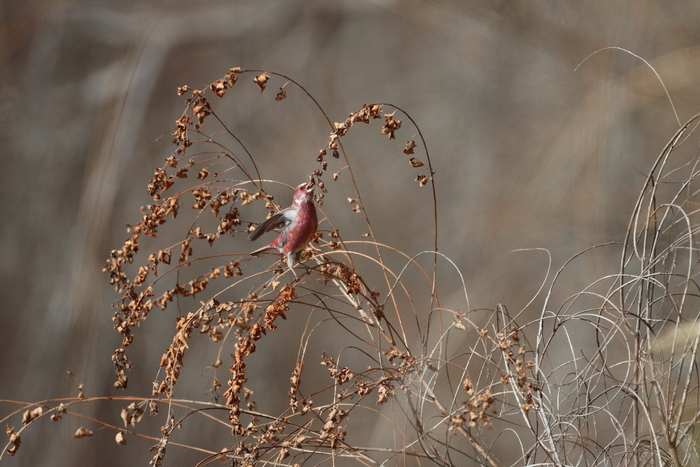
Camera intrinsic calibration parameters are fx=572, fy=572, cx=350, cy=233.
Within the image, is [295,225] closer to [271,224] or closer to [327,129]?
[271,224]

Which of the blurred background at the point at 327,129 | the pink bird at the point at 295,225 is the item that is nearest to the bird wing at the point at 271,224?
the pink bird at the point at 295,225

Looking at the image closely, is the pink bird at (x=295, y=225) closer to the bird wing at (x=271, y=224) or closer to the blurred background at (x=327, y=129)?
the bird wing at (x=271, y=224)

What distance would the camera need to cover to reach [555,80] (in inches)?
45.4

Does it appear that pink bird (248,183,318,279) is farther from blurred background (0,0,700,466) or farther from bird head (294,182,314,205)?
blurred background (0,0,700,466)

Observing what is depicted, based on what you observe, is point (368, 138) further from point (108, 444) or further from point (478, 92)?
point (108, 444)

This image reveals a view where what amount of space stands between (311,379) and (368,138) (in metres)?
0.52

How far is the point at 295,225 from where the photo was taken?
58 cm

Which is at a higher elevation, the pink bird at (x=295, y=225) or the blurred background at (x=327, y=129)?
the blurred background at (x=327, y=129)

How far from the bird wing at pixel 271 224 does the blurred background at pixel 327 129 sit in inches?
24.1

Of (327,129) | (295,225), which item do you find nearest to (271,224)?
(295,225)

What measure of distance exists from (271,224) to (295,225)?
30 millimetres

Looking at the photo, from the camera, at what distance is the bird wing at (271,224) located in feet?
1.89

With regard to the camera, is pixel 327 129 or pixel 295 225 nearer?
pixel 295 225

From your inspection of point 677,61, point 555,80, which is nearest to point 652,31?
point 677,61
